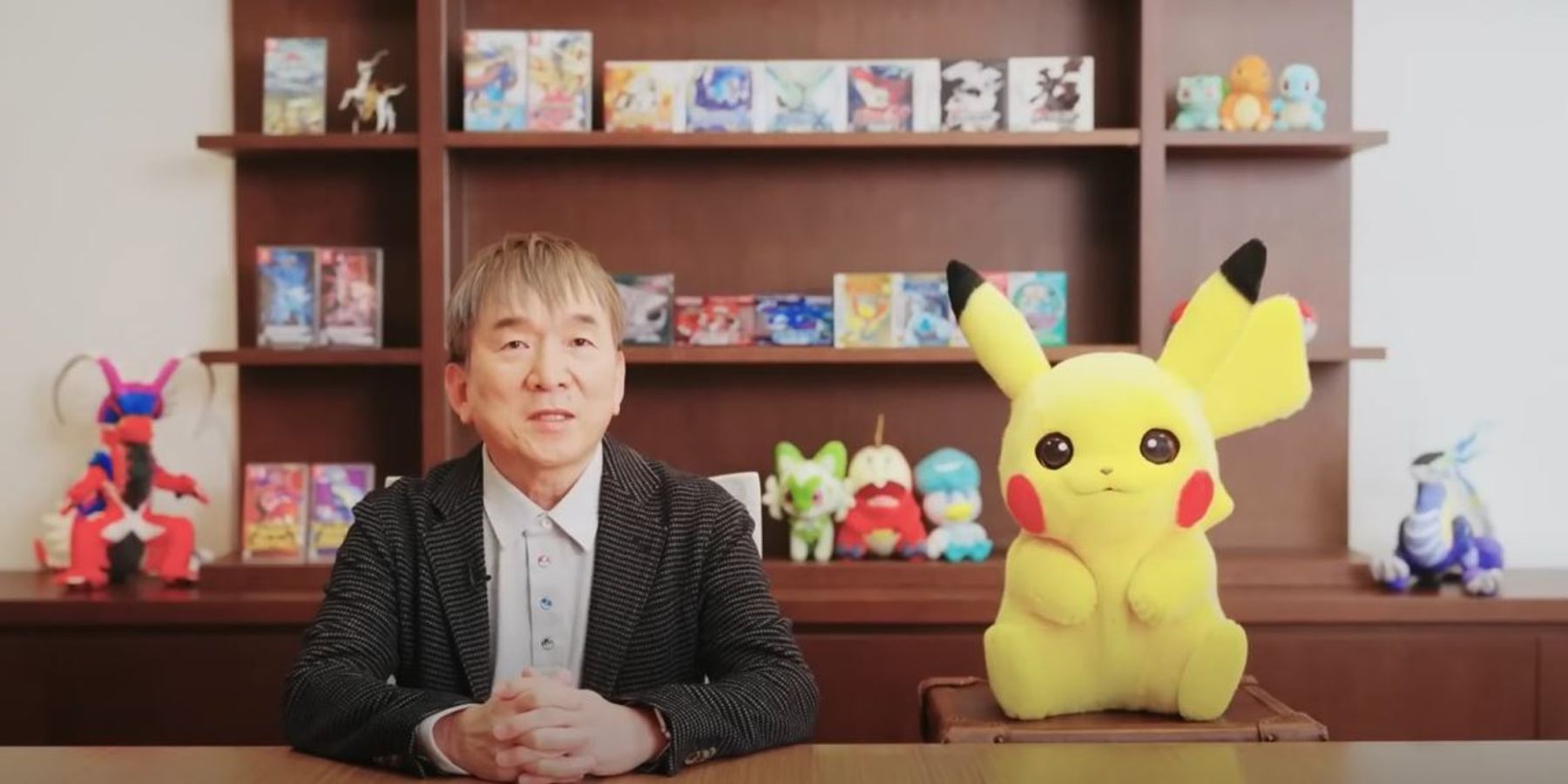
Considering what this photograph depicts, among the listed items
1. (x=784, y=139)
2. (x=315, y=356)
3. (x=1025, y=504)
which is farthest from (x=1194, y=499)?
(x=315, y=356)

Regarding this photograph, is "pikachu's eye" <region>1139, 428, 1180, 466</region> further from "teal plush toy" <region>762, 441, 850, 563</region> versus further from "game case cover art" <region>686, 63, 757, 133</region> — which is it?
"game case cover art" <region>686, 63, 757, 133</region>

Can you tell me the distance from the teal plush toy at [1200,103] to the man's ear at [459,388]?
5.71ft

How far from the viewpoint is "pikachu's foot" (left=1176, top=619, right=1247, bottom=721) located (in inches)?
74.6

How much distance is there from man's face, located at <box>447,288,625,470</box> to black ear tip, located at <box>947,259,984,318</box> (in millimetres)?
490

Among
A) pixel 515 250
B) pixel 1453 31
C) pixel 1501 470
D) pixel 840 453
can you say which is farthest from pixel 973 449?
pixel 515 250

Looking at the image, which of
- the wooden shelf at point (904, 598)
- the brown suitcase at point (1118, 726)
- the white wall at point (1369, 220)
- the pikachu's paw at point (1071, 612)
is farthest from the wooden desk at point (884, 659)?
the pikachu's paw at point (1071, 612)

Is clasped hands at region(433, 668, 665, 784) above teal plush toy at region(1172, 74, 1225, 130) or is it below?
below

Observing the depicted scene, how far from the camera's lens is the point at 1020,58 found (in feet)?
10.0

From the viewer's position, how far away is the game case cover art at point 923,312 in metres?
3.02

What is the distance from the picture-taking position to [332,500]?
10.1ft

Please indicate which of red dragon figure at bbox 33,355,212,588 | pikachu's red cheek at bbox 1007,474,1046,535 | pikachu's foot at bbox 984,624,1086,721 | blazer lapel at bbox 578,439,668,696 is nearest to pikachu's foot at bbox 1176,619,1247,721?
pikachu's foot at bbox 984,624,1086,721

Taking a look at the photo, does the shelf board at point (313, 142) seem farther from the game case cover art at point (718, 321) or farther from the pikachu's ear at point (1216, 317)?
the pikachu's ear at point (1216, 317)

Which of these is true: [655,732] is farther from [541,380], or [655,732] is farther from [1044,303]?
[1044,303]

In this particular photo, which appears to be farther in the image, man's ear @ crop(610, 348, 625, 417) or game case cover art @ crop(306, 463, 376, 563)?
game case cover art @ crop(306, 463, 376, 563)
